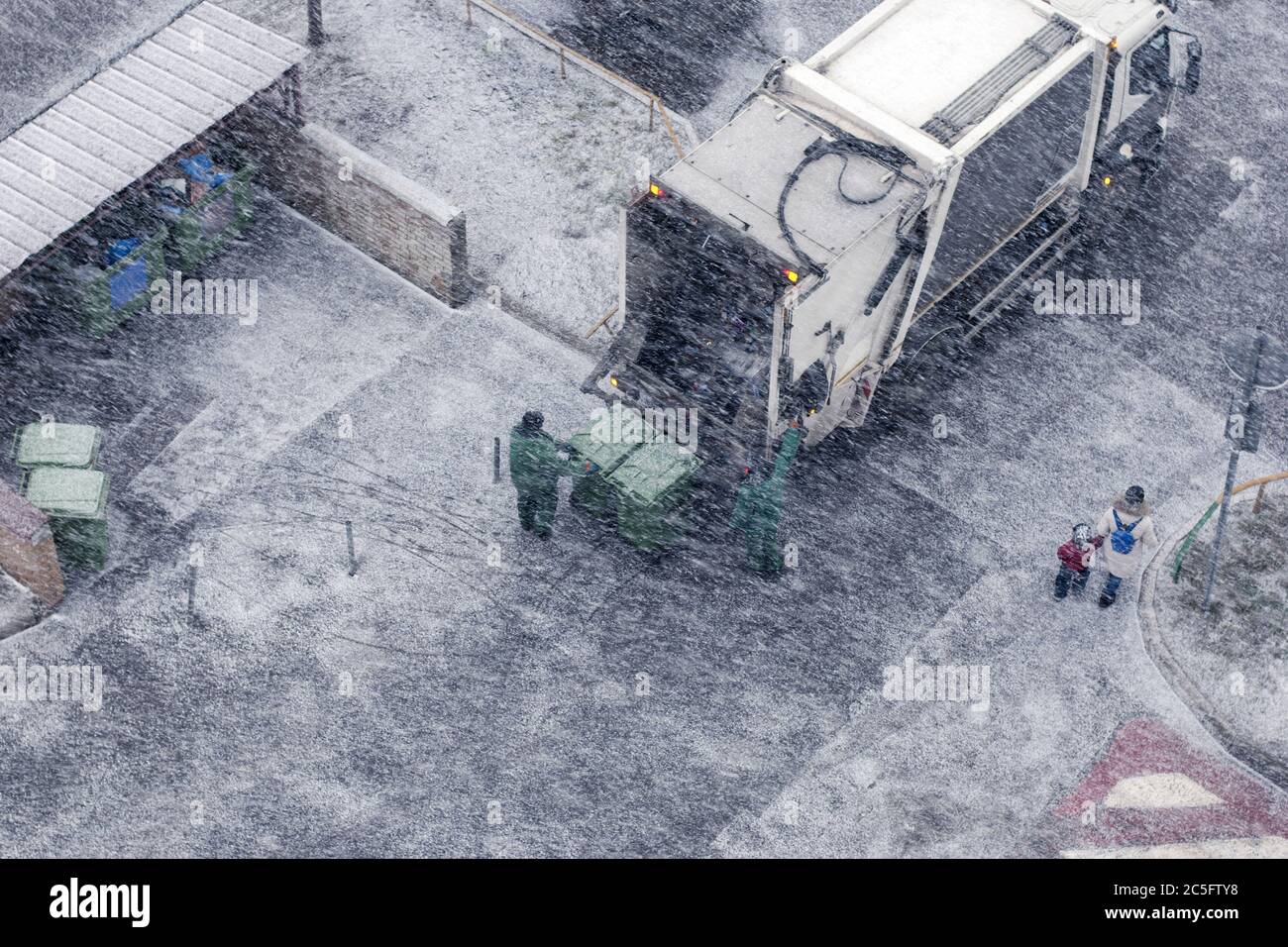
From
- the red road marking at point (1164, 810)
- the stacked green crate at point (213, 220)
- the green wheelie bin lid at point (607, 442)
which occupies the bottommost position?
the red road marking at point (1164, 810)

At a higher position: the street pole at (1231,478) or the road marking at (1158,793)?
the street pole at (1231,478)

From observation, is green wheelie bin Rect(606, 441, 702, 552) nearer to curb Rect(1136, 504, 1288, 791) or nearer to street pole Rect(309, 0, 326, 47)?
curb Rect(1136, 504, 1288, 791)

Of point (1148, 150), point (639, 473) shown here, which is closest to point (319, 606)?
point (639, 473)

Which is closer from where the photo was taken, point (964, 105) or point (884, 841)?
point (884, 841)

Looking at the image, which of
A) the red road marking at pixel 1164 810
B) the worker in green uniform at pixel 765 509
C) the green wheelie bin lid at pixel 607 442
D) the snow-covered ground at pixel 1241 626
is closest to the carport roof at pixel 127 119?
the green wheelie bin lid at pixel 607 442

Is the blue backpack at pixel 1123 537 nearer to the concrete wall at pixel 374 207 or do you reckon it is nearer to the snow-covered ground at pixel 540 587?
the snow-covered ground at pixel 540 587

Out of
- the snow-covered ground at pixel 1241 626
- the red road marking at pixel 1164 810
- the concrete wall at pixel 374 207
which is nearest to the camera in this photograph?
the red road marking at pixel 1164 810

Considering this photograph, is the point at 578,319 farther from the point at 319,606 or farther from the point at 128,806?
the point at 128,806

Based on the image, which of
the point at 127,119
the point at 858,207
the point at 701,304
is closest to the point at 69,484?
the point at 127,119
